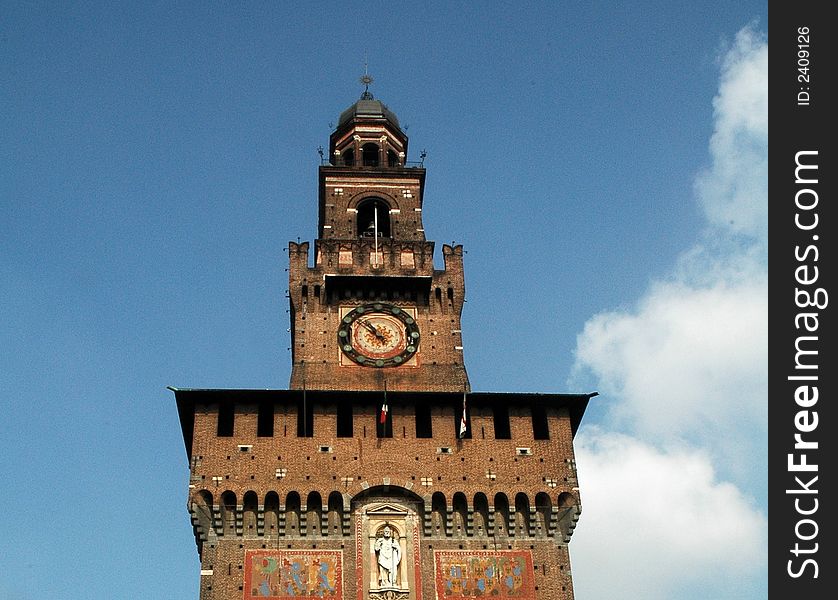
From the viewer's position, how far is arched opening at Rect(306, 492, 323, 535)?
34.2 m

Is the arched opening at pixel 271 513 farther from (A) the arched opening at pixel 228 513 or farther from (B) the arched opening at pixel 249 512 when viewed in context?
(A) the arched opening at pixel 228 513

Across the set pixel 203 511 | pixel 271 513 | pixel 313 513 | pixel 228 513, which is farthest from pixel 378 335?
pixel 203 511

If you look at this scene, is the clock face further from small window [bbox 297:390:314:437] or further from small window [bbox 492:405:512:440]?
small window [bbox 492:405:512:440]

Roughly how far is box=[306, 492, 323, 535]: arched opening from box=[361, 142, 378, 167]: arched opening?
55.8 feet

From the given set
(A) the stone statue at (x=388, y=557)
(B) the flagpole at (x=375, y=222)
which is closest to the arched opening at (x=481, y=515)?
(A) the stone statue at (x=388, y=557)

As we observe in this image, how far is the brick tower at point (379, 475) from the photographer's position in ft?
110

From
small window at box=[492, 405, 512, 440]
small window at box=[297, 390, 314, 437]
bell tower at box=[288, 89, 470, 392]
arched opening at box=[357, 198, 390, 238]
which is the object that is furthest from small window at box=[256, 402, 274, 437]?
→ arched opening at box=[357, 198, 390, 238]

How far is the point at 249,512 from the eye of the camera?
3431 cm

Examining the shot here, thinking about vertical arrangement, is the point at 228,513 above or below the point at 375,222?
below

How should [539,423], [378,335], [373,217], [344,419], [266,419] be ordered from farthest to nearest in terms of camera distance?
[373,217]
[378,335]
[539,423]
[344,419]
[266,419]

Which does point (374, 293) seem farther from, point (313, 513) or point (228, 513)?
point (228, 513)

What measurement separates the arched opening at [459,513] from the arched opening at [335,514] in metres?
3.29

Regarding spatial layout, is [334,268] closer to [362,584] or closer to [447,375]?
[447,375]

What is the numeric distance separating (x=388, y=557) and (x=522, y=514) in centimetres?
424
